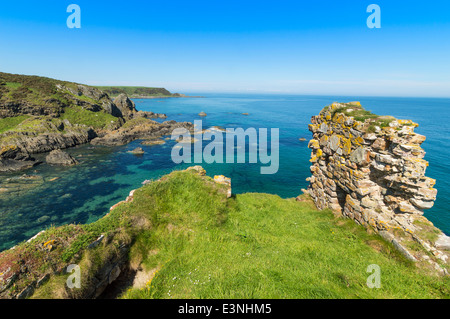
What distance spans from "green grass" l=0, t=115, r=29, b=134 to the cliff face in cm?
6646

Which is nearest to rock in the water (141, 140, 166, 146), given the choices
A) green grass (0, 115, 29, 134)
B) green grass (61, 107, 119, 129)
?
green grass (61, 107, 119, 129)

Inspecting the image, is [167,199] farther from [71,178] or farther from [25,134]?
[25,134]

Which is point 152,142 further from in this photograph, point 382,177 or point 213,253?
point 382,177

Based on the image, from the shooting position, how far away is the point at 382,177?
10.4 meters

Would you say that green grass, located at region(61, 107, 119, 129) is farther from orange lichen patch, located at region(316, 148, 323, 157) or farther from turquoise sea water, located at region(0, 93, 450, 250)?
orange lichen patch, located at region(316, 148, 323, 157)

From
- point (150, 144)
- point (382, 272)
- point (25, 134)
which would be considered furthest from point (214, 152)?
point (25, 134)

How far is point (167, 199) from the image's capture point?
1323 centimetres

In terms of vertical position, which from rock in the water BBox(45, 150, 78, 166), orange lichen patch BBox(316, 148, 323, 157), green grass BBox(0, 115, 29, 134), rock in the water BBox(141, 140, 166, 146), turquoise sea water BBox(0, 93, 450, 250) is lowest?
turquoise sea water BBox(0, 93, 450, 250)

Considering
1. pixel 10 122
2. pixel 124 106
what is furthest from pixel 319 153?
pixel 124 106

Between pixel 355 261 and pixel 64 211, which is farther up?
pixel 355 261

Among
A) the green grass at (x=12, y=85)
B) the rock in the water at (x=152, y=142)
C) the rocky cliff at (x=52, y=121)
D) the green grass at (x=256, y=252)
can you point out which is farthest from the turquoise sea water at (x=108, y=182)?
the green grass at (x=12, y=85)

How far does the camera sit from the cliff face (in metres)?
8.87

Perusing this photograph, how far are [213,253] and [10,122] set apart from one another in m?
67.0

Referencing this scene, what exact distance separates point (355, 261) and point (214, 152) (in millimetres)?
37641
